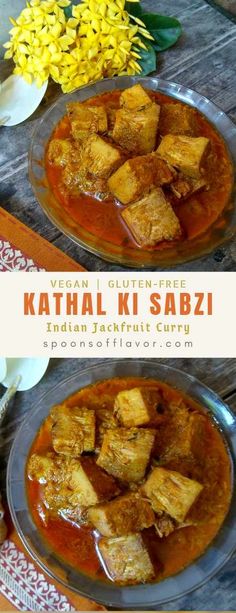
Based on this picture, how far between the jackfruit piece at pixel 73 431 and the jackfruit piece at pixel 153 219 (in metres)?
0.25

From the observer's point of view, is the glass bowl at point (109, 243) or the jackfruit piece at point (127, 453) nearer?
→ the jackfruit piece at point (127, 453)

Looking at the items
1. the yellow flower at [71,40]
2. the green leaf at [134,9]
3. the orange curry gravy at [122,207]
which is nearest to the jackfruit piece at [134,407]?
the orange curry gravy at [122,207]

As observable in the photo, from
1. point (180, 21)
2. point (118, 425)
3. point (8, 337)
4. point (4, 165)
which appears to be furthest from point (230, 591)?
point (180, 21)

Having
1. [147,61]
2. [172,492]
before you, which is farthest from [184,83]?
[172,492]

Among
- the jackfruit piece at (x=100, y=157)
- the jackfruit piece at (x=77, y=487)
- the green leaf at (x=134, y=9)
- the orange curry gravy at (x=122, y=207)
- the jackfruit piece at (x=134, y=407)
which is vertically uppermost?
the green leaf at (x=134, y=9)

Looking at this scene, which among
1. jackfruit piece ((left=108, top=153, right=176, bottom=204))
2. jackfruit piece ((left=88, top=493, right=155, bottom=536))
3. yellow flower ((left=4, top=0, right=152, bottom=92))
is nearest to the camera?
jackfruit piece ((left=88, top=493, right=155, bottom=536))

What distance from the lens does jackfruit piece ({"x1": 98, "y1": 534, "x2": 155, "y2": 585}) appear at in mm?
919

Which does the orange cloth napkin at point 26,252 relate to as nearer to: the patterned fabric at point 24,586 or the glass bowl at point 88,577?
the glass bowl at point 88,577

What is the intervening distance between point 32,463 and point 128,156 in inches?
17.1

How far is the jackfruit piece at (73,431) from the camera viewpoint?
3.18ft

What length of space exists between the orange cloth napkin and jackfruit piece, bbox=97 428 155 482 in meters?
0.26

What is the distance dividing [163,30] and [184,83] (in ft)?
0.29

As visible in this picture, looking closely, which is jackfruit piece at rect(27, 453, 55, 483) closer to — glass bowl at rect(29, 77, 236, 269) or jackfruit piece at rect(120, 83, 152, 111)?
glass bowl at rect(29, 77, 236, 269)

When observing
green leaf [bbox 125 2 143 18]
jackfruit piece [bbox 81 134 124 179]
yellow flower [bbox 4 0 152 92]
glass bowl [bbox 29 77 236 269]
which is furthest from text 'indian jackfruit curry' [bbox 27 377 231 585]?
green leaf [bbox 125 2 143 18]
